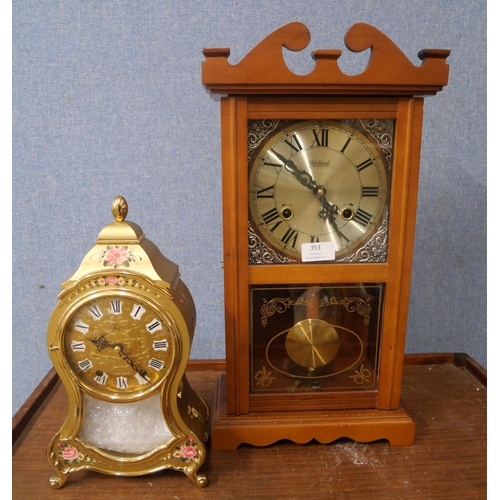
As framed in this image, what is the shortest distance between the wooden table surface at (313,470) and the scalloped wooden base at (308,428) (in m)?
0.02

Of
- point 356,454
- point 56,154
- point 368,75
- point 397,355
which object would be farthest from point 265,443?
point 56,154

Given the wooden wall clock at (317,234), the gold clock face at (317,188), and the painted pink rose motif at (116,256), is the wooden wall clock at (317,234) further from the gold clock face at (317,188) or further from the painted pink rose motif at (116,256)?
the painted pink rose motif at (116,256)

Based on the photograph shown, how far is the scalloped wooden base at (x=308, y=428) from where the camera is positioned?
0.91 m

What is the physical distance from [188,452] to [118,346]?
249 mm

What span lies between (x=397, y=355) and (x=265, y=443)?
1.11 ft

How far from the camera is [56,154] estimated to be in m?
1.17

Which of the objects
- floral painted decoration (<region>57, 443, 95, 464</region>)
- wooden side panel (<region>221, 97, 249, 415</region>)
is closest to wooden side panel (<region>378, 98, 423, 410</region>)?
wooden side panel (<region>221, 97, 249, 415</region>)

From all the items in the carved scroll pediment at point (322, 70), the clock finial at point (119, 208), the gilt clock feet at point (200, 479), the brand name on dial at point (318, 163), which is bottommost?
the gilt clock feet at point (200, 479)

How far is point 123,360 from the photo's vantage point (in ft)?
2.58

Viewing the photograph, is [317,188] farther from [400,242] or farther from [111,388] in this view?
[111,388]

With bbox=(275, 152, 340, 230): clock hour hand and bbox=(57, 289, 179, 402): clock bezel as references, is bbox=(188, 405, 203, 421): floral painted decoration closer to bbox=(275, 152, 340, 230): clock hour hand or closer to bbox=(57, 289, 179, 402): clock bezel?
bbox=(57, 289, 179, 402): clock bezel

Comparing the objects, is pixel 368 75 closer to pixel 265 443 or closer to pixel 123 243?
pixel 123 243

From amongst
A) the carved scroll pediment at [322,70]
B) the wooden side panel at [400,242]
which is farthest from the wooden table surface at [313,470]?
the carved scroll pediment at [322,70]

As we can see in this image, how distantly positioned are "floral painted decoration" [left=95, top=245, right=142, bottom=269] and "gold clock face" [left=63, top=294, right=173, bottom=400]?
0.19 ft
